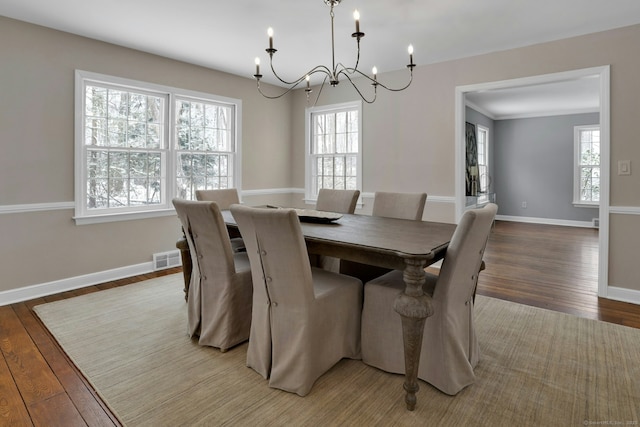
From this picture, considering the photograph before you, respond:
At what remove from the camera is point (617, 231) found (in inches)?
131

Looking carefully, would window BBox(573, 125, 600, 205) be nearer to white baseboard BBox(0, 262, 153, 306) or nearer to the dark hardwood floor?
the dark hardwood floor

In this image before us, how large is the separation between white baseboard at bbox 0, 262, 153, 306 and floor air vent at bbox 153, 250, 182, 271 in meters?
0.07

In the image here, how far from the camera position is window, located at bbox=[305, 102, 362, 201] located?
16.7 feet

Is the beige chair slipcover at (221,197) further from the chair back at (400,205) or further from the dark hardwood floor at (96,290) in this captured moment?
the chair back at (400,205)

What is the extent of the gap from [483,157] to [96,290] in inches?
307

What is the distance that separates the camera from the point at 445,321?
6.14ft

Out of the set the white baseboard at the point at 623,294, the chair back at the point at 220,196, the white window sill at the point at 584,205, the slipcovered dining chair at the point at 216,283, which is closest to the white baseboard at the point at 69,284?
the chair back at the point at 220,196

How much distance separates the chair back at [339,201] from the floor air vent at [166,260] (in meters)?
1.96

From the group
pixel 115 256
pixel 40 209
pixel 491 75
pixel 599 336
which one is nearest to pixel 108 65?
pixel 40 209

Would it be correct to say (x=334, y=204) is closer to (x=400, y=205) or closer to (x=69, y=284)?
(x=400, y=205)

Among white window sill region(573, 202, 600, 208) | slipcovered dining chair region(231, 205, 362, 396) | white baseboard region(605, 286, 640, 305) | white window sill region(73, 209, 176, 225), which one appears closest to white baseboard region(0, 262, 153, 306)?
white window sill region(73, 209, 176, 225)

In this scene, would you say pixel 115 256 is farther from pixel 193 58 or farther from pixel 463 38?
pixel 463 38

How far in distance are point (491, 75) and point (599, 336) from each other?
2.70 m

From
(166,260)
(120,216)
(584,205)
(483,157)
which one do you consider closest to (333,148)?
(166,260)
